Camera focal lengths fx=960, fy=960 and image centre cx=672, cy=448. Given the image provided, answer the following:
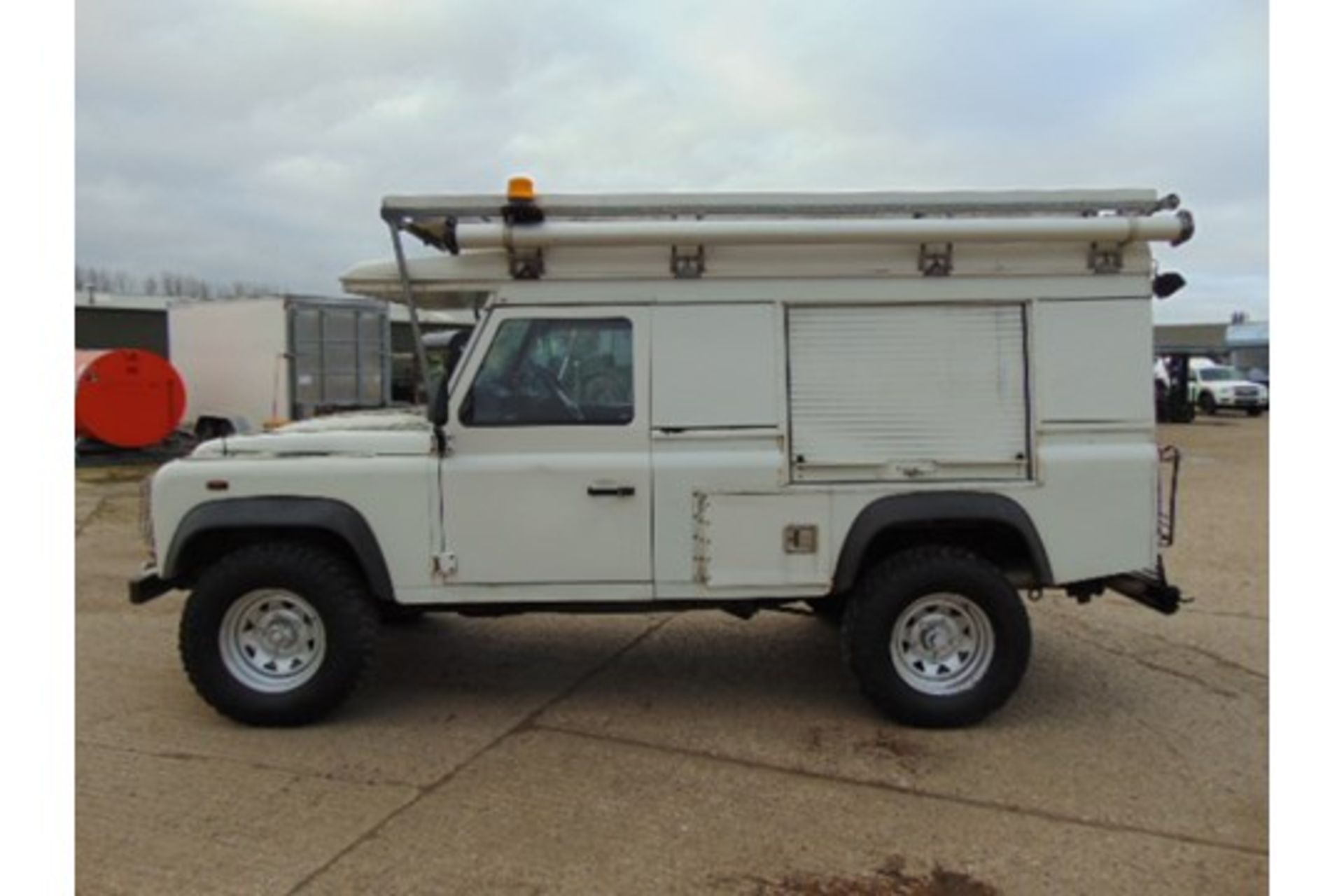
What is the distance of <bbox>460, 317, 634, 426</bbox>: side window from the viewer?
4.79 m

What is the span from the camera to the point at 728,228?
4.66m

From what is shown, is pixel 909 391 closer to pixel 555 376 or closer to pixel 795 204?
pixel 795 204

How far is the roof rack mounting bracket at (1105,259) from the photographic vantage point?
4758mm

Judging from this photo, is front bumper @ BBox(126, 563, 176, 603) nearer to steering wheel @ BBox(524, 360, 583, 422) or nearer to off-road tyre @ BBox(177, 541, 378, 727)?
off-road tyre @ BBox(177, 541, 378, 727)

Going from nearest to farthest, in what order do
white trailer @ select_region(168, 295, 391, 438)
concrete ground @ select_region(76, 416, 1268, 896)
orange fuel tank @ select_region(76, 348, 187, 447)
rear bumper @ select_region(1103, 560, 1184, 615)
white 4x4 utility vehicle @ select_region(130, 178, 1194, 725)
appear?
concrete ground @ select_region(76, 416, 1268, 896) → white 4x4 utility vehicle @ select_region(130, 178, 1194, 725) → rear bumper @ select_region(1103, 560, 1184, 615) → orange fuel tank @ select_region(76, 348, 187, 447) → white trailer @ select_region(168, 295, 391, 438)

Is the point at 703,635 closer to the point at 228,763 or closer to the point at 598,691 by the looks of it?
the point at 598,691

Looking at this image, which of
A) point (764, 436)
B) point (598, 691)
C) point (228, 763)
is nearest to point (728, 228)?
point (764, 436)

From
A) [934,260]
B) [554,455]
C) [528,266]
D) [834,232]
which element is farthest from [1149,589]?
[528,266]

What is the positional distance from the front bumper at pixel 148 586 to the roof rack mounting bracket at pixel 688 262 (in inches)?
119

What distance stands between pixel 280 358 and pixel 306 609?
47.2ft

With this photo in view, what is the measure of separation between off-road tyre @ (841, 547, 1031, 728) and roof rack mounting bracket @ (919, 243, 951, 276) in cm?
140

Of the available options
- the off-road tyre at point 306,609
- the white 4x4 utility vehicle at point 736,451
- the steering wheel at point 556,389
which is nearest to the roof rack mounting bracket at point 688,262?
the white 4x4 utility vehicle at point 736,451

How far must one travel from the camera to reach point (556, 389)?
4809 millimetres

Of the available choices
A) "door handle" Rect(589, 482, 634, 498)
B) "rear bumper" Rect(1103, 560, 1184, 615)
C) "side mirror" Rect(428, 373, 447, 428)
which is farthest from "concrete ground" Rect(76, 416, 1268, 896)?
"side mirror" Rect(428, 373, 447, 428)
